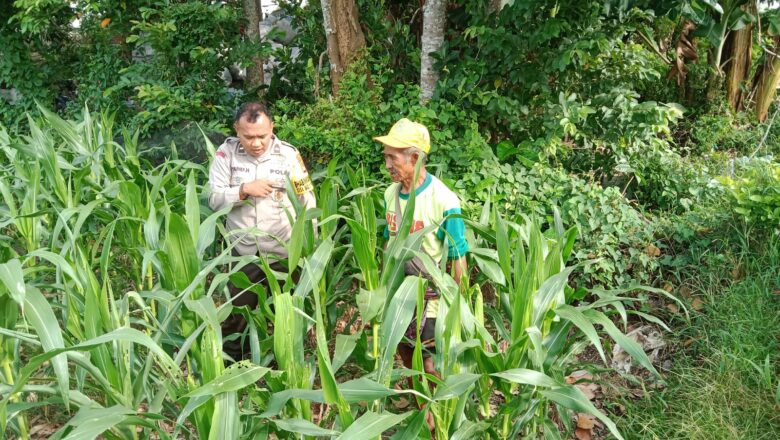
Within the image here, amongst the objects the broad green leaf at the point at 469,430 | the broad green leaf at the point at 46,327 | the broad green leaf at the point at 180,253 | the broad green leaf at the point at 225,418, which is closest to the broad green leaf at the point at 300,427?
the broad green leaf at the point at 225,418

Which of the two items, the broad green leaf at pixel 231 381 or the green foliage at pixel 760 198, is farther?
the green foliage at pixel 760 198

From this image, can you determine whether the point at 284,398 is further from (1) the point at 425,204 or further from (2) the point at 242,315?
(2) the point at 242,315

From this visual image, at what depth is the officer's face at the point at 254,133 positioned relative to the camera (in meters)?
2.85

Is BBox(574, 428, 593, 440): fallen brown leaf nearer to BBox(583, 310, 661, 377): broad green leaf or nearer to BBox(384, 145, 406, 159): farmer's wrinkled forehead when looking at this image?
BBox(583, 310, 661, 377): broad green leaf

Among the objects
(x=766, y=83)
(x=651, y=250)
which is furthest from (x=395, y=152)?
(x=766, y=83)

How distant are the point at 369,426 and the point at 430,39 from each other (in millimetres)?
3195

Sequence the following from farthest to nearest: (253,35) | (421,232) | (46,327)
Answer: (253,35)
(421,232)
(46,327)

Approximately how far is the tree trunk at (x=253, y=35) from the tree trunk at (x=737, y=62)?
3.92 metres

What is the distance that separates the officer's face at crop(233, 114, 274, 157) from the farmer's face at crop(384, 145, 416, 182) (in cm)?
63

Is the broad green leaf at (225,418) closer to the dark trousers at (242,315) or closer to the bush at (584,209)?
the dark trousers at (242,315)

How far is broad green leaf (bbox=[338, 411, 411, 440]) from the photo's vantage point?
176cm

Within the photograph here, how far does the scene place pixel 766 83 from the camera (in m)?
5.66

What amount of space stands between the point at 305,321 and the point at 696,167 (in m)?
3.17

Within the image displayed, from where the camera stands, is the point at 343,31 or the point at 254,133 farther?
the point at 343,31
